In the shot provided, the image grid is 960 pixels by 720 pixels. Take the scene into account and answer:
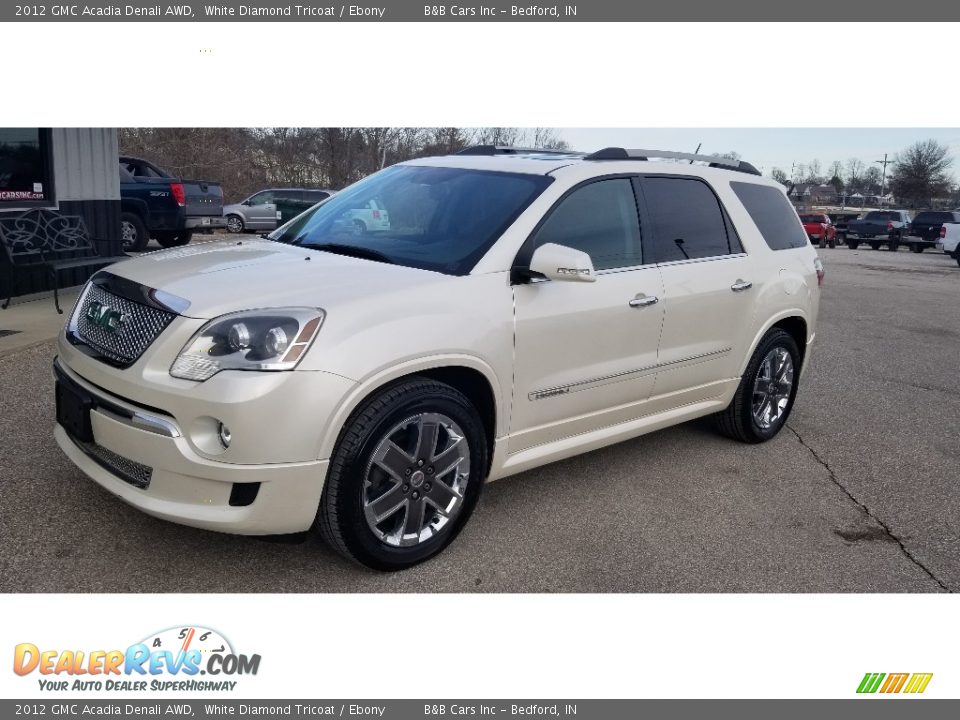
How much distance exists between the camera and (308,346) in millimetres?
3146

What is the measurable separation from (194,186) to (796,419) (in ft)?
43.0

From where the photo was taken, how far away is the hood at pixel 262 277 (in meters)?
3.29

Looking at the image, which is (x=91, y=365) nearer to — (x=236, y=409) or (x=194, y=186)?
(x=236, y=409)

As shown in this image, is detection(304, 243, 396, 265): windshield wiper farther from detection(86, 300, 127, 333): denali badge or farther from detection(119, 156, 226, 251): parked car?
detection(119, 156, 226, 251): parked car

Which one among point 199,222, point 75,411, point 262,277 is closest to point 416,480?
point 262,277

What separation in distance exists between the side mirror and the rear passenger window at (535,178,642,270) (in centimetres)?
26

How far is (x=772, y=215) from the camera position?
18.7 feet

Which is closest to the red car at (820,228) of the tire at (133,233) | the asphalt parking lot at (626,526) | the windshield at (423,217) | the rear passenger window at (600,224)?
the tire at (133,233)

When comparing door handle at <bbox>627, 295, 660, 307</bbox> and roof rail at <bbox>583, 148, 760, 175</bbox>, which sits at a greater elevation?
roof rail at <bbox>583, 148, 760, 175</bbox>

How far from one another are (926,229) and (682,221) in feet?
108

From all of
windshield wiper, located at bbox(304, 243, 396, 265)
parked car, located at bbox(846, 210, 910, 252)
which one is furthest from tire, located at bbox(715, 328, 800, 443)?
parked car, located at bbox(846, 210, 910, 252)

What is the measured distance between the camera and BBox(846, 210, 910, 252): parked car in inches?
1324

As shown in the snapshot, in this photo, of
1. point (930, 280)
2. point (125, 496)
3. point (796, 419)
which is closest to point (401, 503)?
point (125, 496)

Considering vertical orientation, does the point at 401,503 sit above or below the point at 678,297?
below
